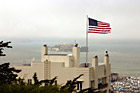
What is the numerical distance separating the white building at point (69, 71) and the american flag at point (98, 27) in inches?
78.2

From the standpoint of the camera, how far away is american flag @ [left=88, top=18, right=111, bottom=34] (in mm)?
24062

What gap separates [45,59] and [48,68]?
2226mm

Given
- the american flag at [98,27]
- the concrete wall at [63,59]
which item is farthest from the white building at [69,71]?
the american flag at [98,27]

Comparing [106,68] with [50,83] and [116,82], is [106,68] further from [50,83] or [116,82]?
[116,82]

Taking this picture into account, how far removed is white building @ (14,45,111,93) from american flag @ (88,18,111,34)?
1.99 m

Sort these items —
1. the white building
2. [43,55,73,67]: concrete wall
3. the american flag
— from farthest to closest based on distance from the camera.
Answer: [43,55,73,67]: concrete wall → the american flag → the white building

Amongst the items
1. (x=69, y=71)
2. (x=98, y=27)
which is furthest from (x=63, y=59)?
(x=98, y=27)

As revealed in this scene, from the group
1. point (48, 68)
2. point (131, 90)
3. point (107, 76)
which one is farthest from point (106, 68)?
point (131, 90)

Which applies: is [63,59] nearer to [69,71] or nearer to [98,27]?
[69,71]

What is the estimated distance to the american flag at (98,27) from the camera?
2406 centimetres

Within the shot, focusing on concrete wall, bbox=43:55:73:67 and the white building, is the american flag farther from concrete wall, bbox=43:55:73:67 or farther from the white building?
concrete wall, bbox=43:55:73:67

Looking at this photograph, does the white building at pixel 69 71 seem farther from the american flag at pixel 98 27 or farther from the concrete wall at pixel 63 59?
the american flag at pixel 98 27

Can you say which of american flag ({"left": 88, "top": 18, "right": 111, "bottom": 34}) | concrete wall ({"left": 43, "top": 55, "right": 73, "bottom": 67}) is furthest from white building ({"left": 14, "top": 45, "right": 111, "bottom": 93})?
american flag ({"left": 88, "top": 18, "right": 111, "bottom": 34})

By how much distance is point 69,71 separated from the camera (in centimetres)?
2250
